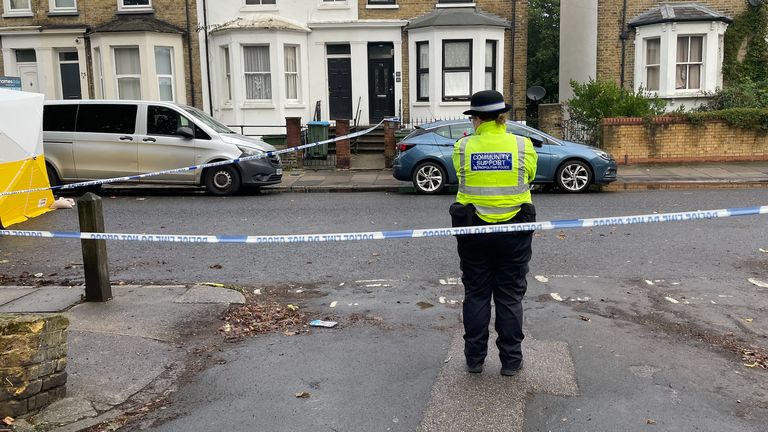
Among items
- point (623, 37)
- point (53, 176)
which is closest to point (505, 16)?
point (623, 37)

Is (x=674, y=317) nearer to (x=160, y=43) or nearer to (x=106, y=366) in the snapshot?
(x=106, y=366)

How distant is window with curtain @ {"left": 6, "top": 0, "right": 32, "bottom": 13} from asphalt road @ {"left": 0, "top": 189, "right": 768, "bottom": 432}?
1578cm

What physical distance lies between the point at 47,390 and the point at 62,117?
1150 cm

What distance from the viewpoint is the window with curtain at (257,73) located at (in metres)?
22.5

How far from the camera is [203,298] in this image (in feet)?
21.1

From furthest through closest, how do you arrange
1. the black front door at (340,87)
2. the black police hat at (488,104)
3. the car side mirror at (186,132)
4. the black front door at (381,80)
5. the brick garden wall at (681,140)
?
the black front door at (340,87) < the black front door at (381,80) < the brick garden wall at (681,140) < the car side mirror at (186,132) < the black police hat at (488,104)

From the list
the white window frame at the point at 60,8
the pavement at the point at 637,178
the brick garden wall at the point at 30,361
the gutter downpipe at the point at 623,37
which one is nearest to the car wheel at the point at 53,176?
the pavement at the point at 637,178

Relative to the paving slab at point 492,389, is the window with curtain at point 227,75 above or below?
above

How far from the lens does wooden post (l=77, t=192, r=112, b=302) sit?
6195 mm

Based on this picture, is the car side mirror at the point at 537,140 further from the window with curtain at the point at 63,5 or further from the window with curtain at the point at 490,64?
the window with curtain at the point at 63,5

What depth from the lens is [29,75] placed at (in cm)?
2380

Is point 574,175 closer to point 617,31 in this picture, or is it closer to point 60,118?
point 617,31

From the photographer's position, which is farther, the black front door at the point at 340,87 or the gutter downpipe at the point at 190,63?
the black front door at the point at 340,87

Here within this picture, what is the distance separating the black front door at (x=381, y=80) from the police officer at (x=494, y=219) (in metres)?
18.9
